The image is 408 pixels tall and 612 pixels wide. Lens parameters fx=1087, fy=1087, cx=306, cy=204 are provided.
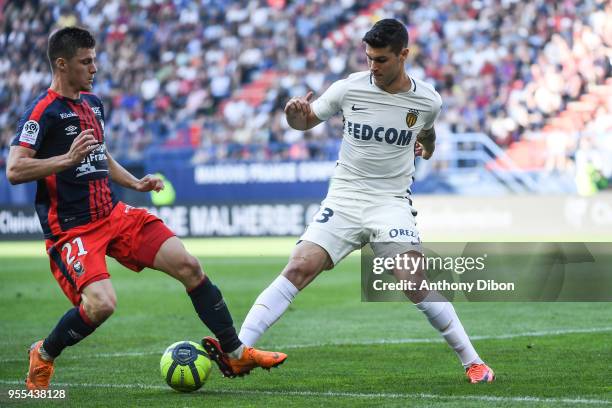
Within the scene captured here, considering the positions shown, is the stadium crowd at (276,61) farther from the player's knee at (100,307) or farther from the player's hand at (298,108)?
the player's knee at (100,307)

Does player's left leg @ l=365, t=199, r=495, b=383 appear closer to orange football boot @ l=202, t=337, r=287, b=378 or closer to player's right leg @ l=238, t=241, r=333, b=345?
player's right leg @ l=238, t=241, r=333, b=345

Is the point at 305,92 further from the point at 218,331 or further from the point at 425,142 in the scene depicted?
the point at 218,331

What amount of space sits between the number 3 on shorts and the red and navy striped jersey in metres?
1.29

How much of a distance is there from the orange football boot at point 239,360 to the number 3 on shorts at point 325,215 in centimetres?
89

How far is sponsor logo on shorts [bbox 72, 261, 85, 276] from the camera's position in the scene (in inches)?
249

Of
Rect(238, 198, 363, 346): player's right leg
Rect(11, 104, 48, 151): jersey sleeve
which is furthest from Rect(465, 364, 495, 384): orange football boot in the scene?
Rect(11, 104, 48, 151): jersey sleeve

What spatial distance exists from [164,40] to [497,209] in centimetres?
1181

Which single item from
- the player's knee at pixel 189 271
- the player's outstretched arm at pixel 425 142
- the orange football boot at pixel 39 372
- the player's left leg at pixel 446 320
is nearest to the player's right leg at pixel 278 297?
the player's knee at pixel 189 271

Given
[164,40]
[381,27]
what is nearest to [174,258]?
[381,27]

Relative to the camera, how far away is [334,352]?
839 cm

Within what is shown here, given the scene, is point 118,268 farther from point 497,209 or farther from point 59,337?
point 59,337

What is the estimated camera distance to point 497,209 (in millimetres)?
22172

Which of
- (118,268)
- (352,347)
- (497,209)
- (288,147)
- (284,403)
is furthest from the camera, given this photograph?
(288,147)

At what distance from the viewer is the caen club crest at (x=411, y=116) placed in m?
6.77
